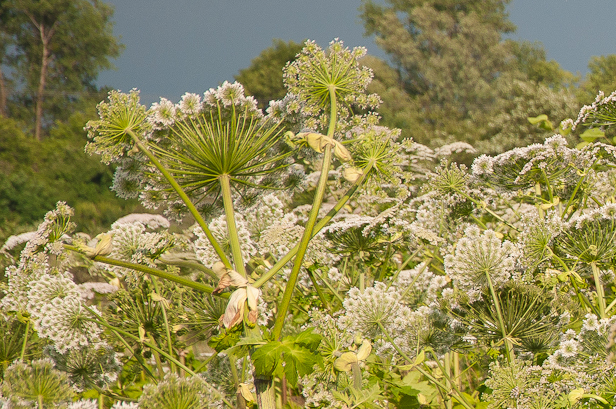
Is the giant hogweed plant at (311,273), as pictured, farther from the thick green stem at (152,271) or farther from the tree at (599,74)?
the tree at (599,74)

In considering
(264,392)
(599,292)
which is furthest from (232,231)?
(599,292)

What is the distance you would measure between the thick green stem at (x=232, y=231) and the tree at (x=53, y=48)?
168 feet

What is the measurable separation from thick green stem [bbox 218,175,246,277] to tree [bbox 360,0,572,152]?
132 feet

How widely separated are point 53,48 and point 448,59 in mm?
34927

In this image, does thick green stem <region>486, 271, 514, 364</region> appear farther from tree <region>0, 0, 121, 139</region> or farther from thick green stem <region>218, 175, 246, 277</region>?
tree <region>0, 0, 121, 139</region>

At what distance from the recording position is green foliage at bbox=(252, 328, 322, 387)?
71.3 inches

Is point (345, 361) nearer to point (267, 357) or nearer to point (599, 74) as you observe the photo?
point (267, 357)

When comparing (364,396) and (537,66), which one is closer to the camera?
(364,396)

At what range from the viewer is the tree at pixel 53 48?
48250mm

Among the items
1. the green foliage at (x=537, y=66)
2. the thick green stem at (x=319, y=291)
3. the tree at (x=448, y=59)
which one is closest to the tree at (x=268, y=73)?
the tree at (x=448, y=59)

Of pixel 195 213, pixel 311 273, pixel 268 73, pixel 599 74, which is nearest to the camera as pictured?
pixel 195 213

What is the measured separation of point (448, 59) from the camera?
47.6 metres

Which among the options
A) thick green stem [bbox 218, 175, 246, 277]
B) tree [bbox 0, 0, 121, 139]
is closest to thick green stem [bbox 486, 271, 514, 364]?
thick green stem [bbox 218, 175, 246, 277]

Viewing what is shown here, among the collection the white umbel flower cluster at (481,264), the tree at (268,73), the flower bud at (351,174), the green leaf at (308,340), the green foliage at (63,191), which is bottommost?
the green leaf at (308,340)
